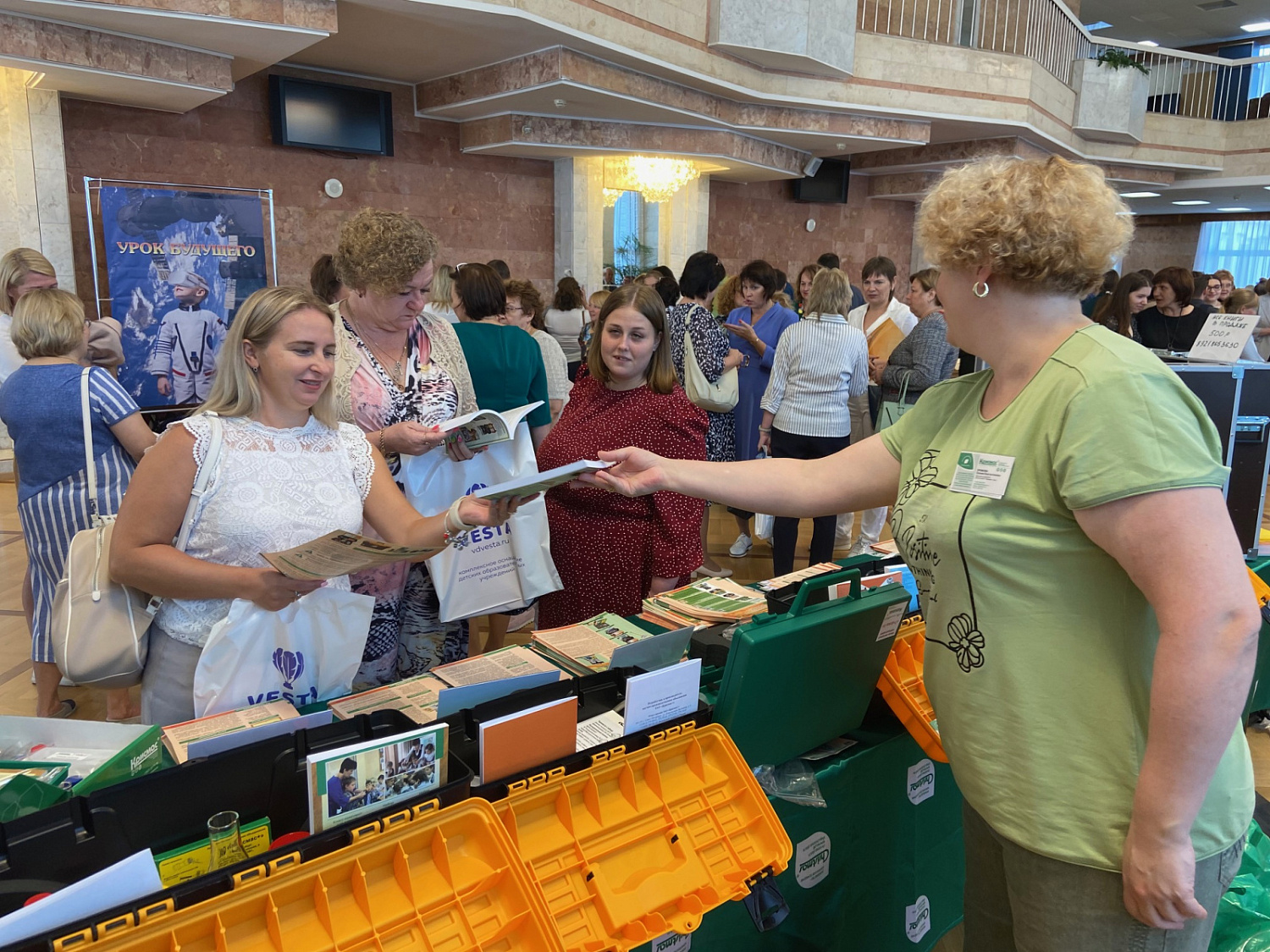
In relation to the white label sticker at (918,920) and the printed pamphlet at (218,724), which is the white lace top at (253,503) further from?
the white label sticker at (918,920)

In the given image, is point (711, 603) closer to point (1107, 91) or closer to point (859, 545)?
point (859, 545)

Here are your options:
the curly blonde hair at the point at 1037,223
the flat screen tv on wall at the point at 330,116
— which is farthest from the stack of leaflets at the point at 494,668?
the flat screen tv on wall at the point at 330,116

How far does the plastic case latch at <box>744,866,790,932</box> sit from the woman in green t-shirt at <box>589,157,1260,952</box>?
1.15 ft

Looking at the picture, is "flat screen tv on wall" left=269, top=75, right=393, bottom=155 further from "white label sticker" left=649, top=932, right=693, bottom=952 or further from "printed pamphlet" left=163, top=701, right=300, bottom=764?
"white label sticker" left=649, top=932, right=693, bottom=952

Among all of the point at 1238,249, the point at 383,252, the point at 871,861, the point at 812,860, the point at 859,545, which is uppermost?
the point at 1238,249

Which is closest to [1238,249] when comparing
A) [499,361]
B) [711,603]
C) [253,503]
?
[499,361]

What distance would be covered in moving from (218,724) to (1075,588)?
A: 138 centimetres

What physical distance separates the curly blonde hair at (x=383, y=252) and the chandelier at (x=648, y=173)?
8.99 metres

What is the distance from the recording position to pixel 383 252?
2.34 meters

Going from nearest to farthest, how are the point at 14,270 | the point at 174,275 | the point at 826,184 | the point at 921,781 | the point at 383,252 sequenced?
the point at 921,781 → the point at 383,252 → the point at 14,270 → the point at 174,275 → the point at 826,184

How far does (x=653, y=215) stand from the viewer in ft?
39.4

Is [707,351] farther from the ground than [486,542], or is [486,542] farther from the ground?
[707,351]

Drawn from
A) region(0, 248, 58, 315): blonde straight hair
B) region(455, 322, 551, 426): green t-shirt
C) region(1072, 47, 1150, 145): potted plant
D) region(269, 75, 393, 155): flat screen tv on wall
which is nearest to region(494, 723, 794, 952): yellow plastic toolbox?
region(455, 322, 551, 426): green t-shirt

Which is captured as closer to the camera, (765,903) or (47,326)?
(765,903)
